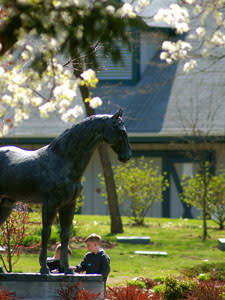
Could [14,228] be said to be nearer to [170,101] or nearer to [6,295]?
[6,295]

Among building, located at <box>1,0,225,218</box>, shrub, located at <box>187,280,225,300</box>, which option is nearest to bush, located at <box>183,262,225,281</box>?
shrub, located at <box>187,280,225,300</box>

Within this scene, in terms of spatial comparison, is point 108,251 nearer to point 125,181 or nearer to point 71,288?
point 125,181

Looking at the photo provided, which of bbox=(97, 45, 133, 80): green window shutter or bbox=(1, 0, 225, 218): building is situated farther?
bbox=(97, 45, 133, 80): green window shutter

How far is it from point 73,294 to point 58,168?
1235 millimetres

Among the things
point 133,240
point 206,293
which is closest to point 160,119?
point 133,240

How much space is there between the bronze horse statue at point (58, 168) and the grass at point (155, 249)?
3.25 metres

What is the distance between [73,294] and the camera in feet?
18.7

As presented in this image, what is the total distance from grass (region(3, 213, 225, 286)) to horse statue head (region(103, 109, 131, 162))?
3.39 meters

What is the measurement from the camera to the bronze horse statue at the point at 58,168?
577 centimetres

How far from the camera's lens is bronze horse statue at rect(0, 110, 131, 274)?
227 inches

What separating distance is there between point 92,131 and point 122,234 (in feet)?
28.3

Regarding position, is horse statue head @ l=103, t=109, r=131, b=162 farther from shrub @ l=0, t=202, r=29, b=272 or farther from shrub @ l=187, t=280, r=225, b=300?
shrub @ l=0, t=202, r=29, b=272

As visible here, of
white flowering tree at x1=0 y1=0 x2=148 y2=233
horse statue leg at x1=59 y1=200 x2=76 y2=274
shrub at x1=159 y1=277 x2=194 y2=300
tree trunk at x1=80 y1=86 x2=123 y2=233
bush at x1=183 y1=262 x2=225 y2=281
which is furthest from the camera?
tree trunk at x1=80 y1=86 x2=123 y2=233

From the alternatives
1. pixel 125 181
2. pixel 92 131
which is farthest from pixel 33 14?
pixel 125 181
